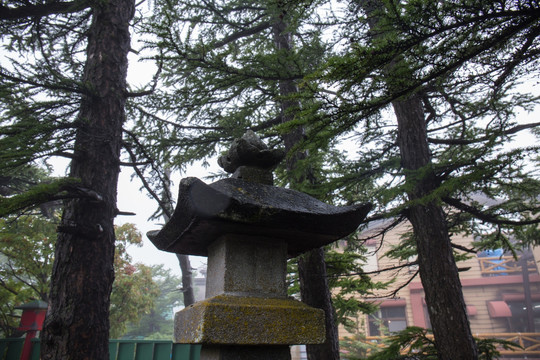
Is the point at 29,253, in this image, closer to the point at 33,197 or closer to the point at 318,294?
the point at 33,197

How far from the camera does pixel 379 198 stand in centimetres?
574

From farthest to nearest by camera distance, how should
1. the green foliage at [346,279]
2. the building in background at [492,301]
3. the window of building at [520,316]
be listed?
the window of building at [520,316], the building in background at [492,301], the green foliage at [346,279]

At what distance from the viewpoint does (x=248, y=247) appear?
2.50 meters

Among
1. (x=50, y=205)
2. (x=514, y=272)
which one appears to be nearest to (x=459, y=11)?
(x=50, y=205)

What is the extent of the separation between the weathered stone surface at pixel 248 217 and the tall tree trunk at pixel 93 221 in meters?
2.11

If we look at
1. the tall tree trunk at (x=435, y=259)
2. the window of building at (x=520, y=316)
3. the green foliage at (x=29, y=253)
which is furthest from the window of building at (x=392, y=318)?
the green foliage at (x=29, y=253)

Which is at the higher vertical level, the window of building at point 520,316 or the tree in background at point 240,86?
the tree in background at point 240,86

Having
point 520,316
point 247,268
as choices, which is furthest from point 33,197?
point 520,316

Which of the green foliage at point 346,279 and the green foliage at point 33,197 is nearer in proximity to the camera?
the green foliage at point 33,197

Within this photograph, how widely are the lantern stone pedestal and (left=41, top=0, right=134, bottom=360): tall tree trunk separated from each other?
85.4 inches

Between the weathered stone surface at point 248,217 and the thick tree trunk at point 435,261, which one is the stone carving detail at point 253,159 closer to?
the weathered stone surface at point 248,217

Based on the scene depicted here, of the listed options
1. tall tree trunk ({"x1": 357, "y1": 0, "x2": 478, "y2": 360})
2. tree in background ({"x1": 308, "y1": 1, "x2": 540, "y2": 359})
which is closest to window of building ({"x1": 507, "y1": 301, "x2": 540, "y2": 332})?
tree in background ({"x1": 308, "y1": 1, "x2": 540, "y2": 359})

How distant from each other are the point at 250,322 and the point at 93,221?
3346mm

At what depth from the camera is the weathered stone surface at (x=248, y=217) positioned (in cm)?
212
